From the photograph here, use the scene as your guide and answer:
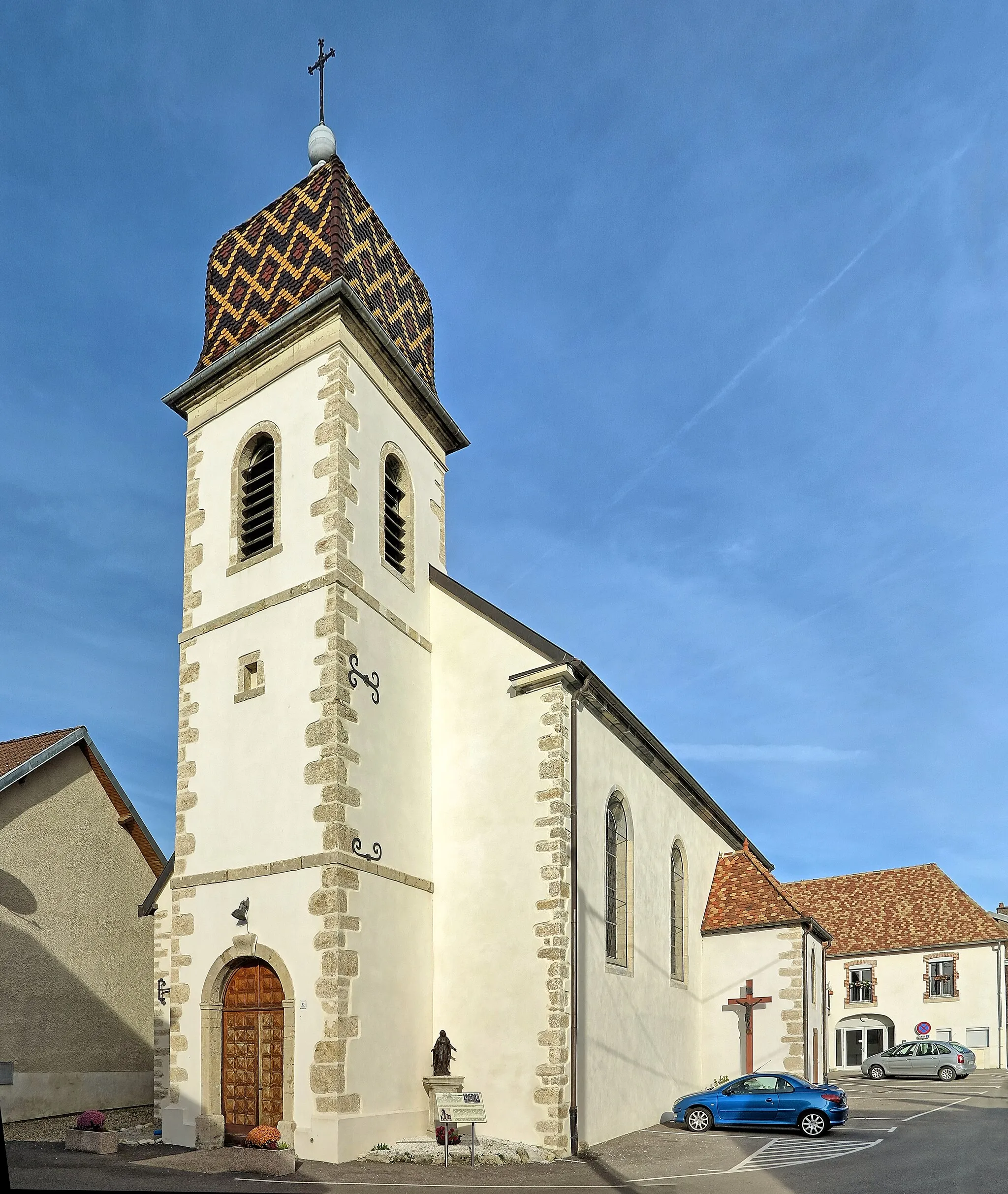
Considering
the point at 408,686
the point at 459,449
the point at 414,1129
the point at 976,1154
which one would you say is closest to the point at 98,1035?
the point at 414,1129

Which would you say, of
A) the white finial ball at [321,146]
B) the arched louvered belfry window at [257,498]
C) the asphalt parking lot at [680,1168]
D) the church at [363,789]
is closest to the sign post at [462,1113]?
the asphalt parking lot at [680,1168]

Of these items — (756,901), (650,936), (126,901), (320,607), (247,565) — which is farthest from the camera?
(756,901)

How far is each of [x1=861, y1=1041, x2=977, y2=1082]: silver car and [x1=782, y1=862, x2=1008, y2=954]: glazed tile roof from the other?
425 cm

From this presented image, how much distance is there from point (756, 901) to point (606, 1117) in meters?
8.64

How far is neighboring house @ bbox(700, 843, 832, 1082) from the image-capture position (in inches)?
838

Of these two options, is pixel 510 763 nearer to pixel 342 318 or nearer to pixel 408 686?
pixel 408 686

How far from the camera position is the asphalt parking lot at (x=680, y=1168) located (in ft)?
38.2

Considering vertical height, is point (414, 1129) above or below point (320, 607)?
below

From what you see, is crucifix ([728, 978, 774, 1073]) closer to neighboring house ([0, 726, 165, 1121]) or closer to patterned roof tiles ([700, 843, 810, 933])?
patterned roof tiles ([700, 843, 810, 933])

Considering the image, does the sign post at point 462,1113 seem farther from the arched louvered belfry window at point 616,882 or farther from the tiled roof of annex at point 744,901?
the tiled roof of annex at point 744,901

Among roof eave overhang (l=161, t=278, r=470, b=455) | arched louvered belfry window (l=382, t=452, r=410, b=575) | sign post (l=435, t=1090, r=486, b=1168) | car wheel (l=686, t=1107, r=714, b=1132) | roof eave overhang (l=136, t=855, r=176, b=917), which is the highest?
roof eave overhang (l=161, t=278, r=470, b=455)

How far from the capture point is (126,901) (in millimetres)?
20750

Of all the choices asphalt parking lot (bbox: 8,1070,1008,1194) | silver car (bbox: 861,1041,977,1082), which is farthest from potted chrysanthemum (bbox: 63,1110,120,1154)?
silver car (bbox: 861,1041,977,1082)

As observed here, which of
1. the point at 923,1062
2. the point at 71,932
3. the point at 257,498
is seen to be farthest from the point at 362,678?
the point at 923,1062
